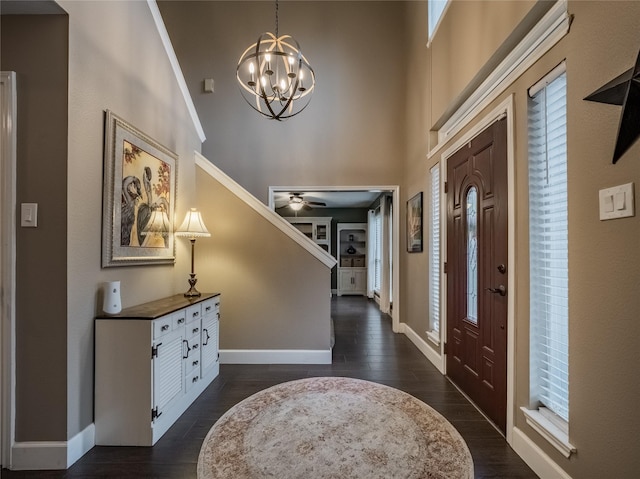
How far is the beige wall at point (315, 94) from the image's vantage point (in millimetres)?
4988

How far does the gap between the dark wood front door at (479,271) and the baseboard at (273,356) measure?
132 cm

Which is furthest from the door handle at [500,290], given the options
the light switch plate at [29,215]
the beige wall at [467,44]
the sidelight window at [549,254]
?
the light switch plate at [29,215]

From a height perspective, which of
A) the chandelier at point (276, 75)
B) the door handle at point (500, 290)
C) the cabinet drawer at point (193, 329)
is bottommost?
the cabinet drawer at point (193, 329)

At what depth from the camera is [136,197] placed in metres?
2.55

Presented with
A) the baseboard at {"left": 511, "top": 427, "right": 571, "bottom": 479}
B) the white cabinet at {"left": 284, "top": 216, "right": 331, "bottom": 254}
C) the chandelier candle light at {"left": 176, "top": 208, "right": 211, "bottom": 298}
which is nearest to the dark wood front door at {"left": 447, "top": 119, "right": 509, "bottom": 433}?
the baseboard at {"left": 511, "top": 427, "right": 571, "bottom": 479}

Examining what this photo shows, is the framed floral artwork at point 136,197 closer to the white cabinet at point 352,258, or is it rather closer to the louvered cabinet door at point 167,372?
the louvered cabinet door at point 167,372

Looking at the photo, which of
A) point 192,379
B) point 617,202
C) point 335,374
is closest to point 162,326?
point 192,379

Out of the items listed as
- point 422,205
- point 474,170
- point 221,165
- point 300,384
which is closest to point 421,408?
point 300,384

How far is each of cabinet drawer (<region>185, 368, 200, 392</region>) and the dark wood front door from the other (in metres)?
2.27

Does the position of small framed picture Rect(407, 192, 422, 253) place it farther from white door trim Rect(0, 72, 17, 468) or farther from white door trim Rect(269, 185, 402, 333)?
white door trim Rect(0, 72, 17, 468)

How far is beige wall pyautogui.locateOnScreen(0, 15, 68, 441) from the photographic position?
187 centimetres

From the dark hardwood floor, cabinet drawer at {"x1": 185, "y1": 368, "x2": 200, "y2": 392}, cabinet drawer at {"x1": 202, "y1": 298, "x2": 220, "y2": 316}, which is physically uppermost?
cabinet drawer at {"x1": 202, "y1": 298, "x2": 220, "y2": 316}

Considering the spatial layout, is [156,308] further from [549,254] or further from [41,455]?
[549,254]

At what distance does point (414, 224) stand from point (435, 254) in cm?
77
